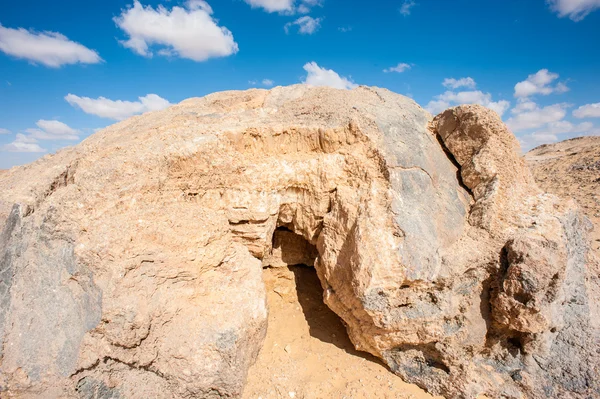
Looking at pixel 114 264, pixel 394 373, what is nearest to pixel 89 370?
pixel 114 264

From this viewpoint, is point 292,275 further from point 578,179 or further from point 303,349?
point 578,179

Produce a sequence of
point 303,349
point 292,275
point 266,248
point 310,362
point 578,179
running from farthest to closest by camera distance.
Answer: point 578,179
point 292,275
point 266,248
point 303,349
point 310,362

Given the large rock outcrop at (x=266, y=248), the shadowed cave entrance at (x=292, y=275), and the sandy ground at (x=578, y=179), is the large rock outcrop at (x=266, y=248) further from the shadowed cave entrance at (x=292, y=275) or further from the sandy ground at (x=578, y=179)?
the sandy ground at (x=578, y=179)

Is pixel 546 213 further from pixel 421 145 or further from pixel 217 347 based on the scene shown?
pixel 217 347

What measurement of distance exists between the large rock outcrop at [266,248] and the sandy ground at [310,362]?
21cm

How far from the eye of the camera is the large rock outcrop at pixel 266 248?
296 centimetres

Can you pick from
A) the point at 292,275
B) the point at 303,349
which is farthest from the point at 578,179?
the point at 303,349

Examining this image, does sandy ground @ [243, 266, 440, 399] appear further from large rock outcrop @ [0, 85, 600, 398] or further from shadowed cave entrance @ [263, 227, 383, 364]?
large rock outcrop @ [0, 85, 600, 398]

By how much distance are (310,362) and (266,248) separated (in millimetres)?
1534

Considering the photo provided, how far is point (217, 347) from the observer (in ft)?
10.1

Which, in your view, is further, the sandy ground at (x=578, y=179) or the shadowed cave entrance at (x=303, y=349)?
the sandy ground at (x=578, y=179)

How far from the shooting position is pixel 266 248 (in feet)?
13.9

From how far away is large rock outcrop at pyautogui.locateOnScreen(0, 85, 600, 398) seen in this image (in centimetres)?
296

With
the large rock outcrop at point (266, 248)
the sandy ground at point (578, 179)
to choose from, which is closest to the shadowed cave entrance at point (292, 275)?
the large rock outcrop at point (266, 248)
